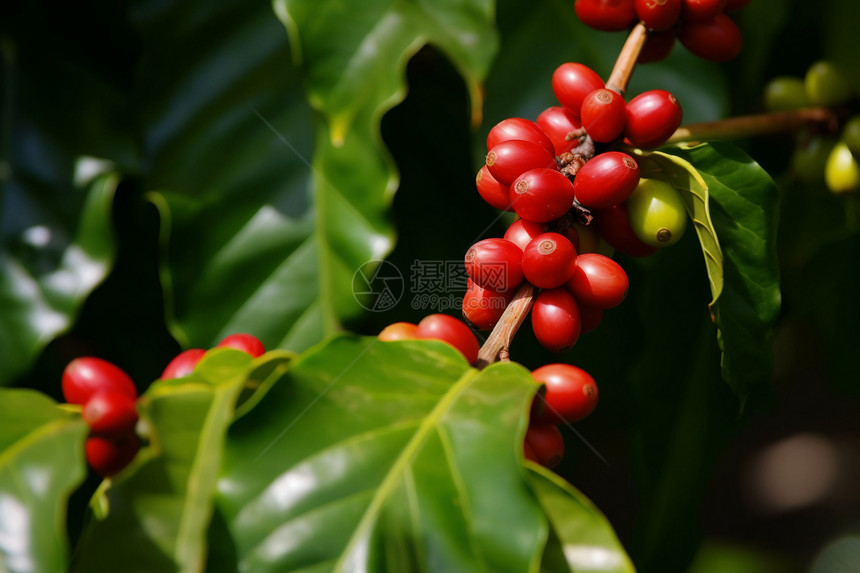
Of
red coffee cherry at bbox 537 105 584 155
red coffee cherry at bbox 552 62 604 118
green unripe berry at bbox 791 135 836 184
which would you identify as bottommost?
green unripe berry at bbox 791 135 836 184

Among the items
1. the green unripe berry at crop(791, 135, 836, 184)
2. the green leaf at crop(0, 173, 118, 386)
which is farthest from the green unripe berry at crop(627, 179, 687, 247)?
the green leaf at crop(0, 173, 118, 386)

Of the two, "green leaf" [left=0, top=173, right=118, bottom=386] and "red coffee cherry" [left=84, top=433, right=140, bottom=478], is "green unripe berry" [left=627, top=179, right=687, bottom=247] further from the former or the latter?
"green leaf" [left=0, top=173, right=118, bottom=386]

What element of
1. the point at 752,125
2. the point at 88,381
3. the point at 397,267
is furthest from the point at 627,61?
the point at 88,381

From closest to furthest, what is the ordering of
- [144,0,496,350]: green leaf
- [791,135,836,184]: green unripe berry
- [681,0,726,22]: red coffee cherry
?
[681,0,726,22]: red coffee cherry < [144,0,496,350]: green leaf < [791,135,836,184]: green unripe berry

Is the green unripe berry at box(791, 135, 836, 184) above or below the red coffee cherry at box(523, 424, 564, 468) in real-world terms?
below

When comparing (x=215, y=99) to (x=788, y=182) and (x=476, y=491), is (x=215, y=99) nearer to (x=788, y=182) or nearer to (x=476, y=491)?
(x=476, y=491)
